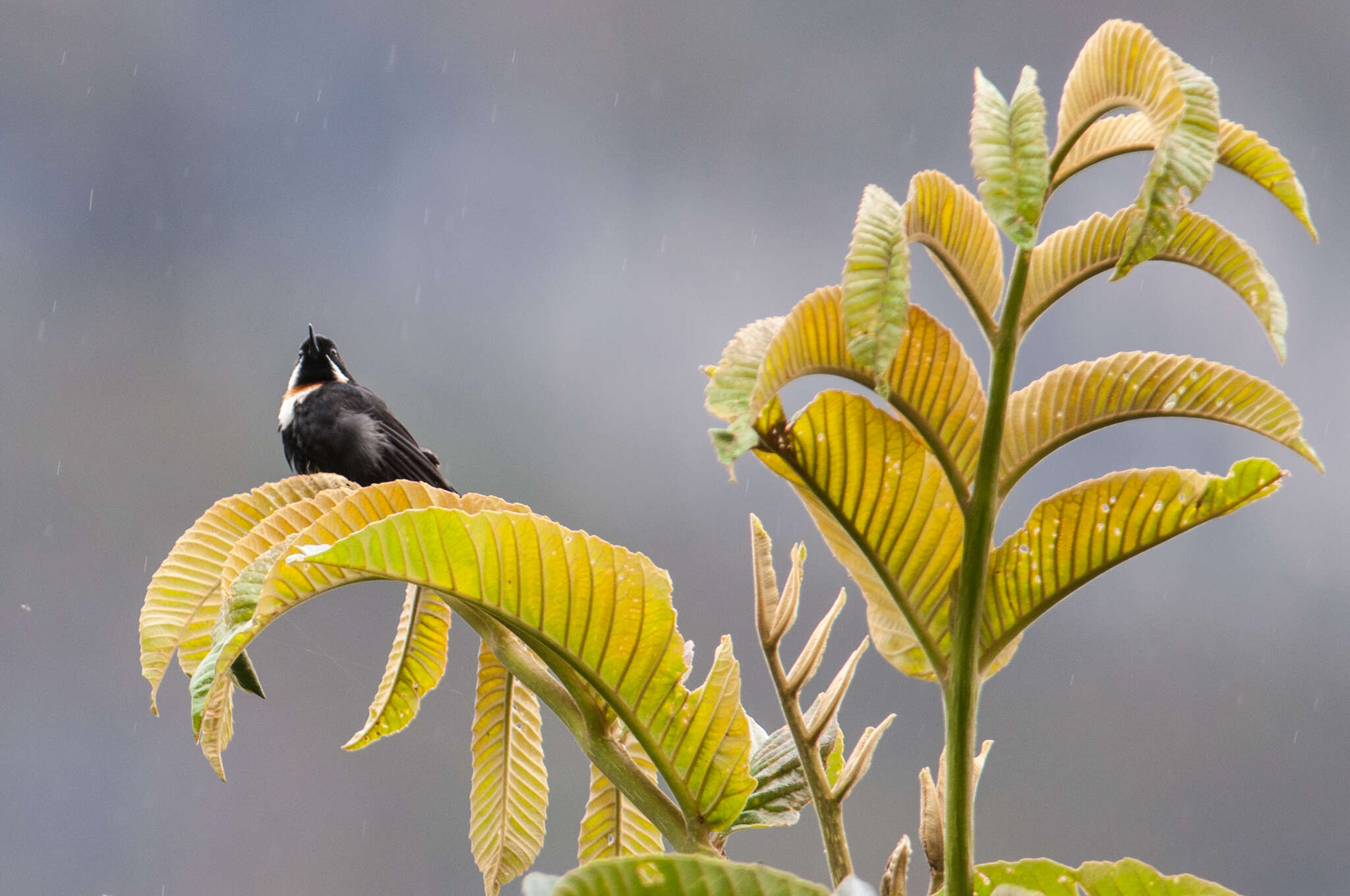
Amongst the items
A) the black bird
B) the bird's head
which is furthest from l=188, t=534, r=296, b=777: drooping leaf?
the bird's head

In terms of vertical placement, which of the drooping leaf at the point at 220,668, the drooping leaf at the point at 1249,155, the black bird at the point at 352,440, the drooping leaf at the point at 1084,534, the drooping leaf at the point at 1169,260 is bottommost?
the drooping leaf at the point at 220,668

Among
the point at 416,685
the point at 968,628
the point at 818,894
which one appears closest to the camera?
the point at 818,894

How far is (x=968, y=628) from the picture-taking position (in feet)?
1.49

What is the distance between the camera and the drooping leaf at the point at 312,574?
1.40 ft

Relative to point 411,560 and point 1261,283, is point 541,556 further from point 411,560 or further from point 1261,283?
point 1261,283

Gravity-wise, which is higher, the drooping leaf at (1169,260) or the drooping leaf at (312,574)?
the drooping leaf at (1169,260)

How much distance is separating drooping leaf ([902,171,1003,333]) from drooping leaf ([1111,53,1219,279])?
0.10m

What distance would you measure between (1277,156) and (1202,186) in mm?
100

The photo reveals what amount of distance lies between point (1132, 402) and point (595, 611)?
10.1 inches

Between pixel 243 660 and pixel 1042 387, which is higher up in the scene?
pixel 1042 387

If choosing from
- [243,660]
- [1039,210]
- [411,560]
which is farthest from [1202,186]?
[243,660]

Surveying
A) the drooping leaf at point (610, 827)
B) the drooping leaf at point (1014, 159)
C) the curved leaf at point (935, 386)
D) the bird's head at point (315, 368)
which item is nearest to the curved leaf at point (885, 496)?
the curved leaf at point (935, 386)

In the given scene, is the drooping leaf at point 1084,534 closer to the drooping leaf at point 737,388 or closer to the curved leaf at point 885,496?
the curved leaf at point 885,496

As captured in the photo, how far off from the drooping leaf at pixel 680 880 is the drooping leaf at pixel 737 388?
13cm
